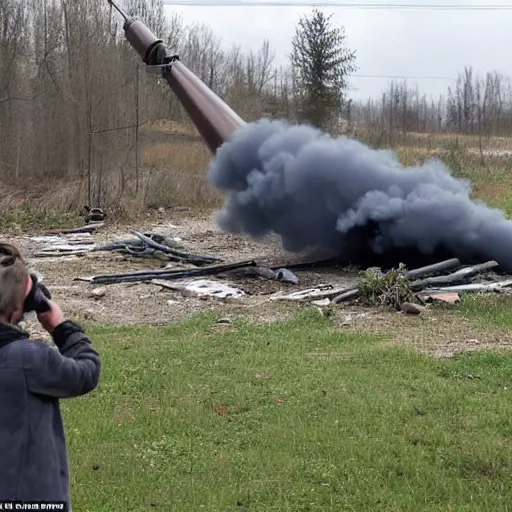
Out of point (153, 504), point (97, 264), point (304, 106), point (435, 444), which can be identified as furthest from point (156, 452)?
point (304, 106)

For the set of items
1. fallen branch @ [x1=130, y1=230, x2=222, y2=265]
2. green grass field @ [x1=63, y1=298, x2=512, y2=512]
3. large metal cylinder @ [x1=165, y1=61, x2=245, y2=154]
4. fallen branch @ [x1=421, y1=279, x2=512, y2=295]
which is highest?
large metal cylinder @ [x1=165, y1=61, x2=245, y2=154]

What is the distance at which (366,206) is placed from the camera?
11648 mm

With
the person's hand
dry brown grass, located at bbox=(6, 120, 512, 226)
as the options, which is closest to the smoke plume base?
dry brown grass, located at bbox=(6, 120, 512, 226)

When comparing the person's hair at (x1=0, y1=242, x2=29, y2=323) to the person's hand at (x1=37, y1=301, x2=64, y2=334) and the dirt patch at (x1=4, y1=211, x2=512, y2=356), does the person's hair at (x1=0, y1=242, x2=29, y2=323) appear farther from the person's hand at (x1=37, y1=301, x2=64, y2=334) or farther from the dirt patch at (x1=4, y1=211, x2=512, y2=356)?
the dirt patch at (x1=4, y1=211, x2=512, y2=356)

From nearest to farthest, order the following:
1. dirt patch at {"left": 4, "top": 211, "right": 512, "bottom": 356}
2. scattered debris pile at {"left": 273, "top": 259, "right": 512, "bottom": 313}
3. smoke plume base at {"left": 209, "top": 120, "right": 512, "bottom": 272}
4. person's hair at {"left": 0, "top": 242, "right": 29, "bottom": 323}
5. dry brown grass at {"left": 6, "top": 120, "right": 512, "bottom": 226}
Answer: person's hair at {"left": 0, "top": 242, "right": 29, "bottom": 323} → dirt patch at {"left": 4, "top": 211, "right": 512, "bottom": 356} → scattered debris pile at {"left": 273, "top": 259, "right": 512, "bottom": 313} → smoke plume base at {"left": 209, "top": 120, "right": 512, "bottom": 272} → dry brown grass at {"left": 6, "top": 120, "right": 512, "bottom": 226}

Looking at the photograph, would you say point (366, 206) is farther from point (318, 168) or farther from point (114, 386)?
point (114, 386)

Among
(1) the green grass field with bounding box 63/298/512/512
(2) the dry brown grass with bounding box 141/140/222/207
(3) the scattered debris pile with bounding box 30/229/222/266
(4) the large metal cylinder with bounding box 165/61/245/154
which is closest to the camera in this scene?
(1) the green grass field with bounding box 63/298/512/512

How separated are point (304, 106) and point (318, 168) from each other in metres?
22.1

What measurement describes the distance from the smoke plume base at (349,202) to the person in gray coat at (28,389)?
931 centimetres

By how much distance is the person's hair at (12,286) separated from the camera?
2553mm

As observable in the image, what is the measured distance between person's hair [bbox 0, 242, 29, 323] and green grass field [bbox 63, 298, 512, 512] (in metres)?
1.87

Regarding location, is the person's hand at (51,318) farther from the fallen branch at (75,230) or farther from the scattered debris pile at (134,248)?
the fallen branch at (75,230)

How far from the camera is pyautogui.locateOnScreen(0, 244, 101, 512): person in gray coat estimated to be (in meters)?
2.57

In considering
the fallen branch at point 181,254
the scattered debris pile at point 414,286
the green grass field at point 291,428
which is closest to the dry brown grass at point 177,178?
the fallen branch at point 181,254
